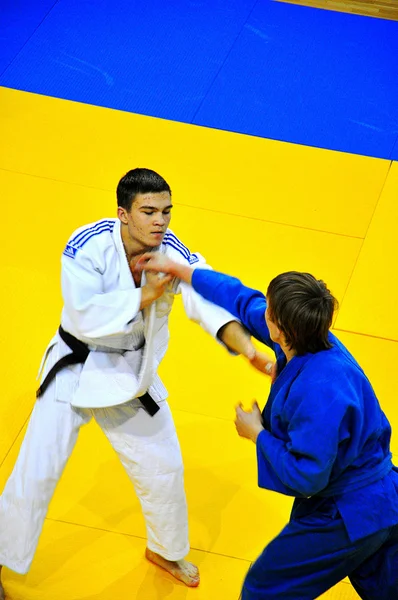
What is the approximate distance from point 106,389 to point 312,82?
466cm

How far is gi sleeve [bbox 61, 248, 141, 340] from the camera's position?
3.10 m

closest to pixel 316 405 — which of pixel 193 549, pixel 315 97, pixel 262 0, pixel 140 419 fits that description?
pixel 140 419

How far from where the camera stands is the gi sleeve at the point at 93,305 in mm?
3100

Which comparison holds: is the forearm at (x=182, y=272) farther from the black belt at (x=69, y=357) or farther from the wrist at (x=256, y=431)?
the wrist at (x=256, y=431)

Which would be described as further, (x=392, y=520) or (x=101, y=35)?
(x=101, y=35)

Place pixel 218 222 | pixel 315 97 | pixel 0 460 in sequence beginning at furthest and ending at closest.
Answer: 1. pixel 315 97
2. pixel 218 222
3. pixel 0 460

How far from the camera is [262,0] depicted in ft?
27.3

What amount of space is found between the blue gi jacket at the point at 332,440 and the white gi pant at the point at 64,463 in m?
0.64

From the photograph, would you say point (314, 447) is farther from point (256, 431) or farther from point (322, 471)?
point (256, 431)

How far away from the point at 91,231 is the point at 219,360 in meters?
1.82

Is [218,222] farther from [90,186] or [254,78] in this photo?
[254,78]

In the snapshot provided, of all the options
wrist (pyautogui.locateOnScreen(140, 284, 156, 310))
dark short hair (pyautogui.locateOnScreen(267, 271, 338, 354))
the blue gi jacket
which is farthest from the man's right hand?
dark short hair (pyautogui.locateOnScreen(267, 271, 338, 354))

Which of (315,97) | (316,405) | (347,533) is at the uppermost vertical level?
(315,97)

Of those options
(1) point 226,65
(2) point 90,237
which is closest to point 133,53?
(1) point 226,65
